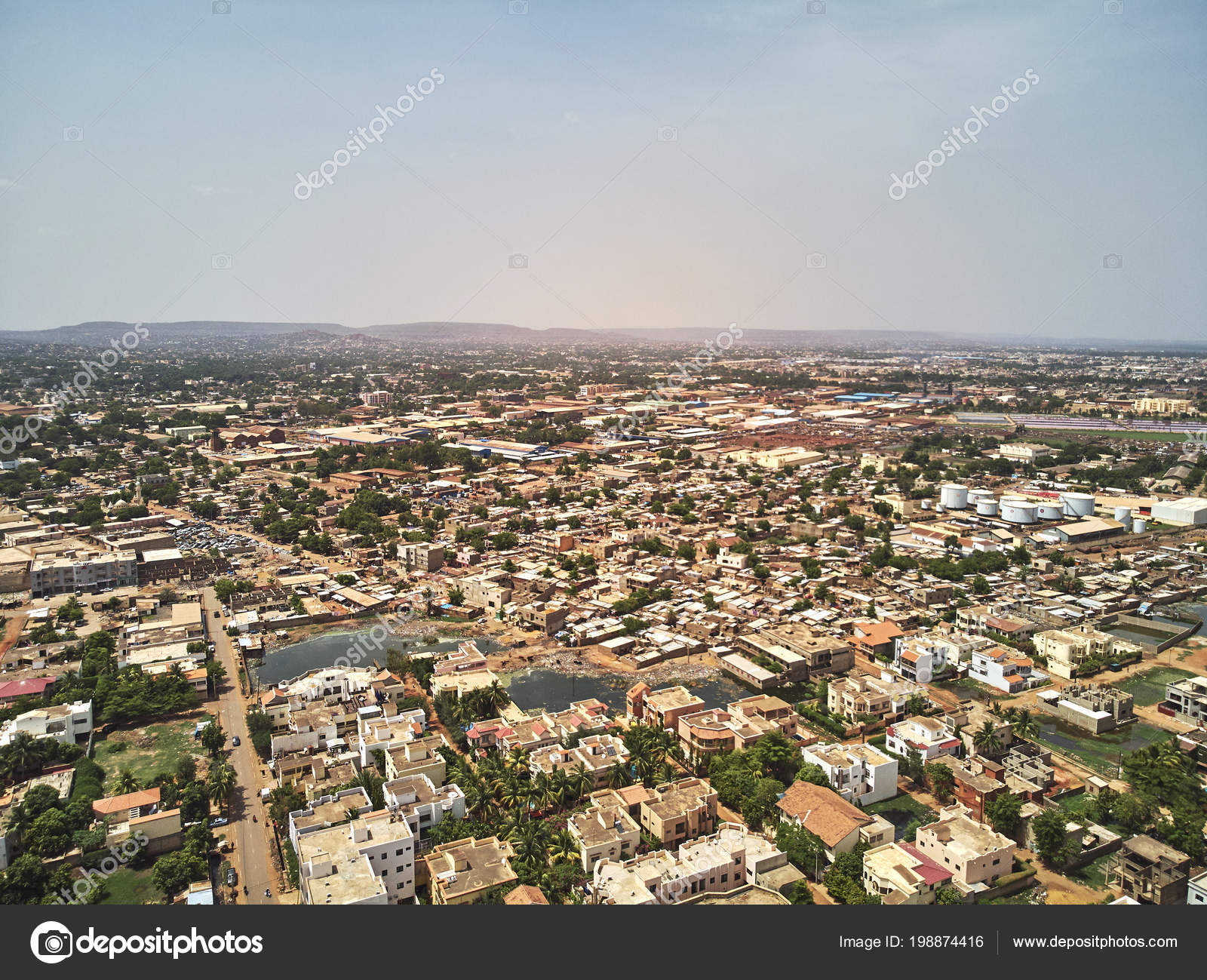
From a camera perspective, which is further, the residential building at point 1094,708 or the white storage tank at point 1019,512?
the white storage tank at point 1019,512

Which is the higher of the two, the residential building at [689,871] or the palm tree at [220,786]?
the residential building at [689,871]

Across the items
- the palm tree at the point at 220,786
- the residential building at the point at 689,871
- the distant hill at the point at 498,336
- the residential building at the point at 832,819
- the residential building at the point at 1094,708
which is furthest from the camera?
the distant hill at the point at 498,336

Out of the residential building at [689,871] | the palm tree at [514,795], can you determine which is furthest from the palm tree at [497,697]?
the residential building at [689,871]

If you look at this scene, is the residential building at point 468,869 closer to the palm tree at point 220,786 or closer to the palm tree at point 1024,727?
the palm tree at point 220,786

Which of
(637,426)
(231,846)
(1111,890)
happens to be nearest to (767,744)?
(1111,890)

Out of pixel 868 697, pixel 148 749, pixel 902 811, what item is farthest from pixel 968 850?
pixel 148 749

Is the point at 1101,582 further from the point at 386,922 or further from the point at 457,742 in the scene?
the point at 386,922
